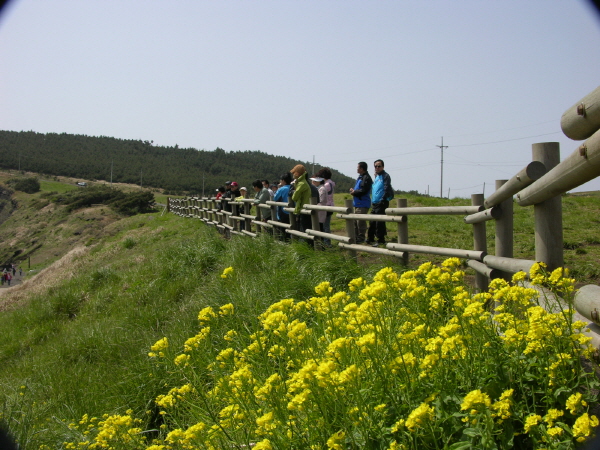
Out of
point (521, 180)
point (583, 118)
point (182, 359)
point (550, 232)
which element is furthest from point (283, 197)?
point (583, 118)

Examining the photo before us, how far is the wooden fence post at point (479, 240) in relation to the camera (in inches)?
205

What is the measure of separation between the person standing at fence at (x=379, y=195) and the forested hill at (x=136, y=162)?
84.9 m

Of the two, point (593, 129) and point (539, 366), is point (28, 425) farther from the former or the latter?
point (593, 129)

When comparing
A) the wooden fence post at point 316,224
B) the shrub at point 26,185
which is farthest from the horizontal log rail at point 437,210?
the shrub at point 26,185

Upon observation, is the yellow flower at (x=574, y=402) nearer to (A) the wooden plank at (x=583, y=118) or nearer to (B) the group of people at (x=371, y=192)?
(A) the wooden plank at (x=583, y=118)

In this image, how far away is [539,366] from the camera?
2643 mm

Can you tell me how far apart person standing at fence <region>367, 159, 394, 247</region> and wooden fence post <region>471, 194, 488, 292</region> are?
4.19 meters

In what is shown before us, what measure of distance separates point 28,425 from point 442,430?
13.7 feet

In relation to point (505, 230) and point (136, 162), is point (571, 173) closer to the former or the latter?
point (505, 230)

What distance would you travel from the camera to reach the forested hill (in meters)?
121

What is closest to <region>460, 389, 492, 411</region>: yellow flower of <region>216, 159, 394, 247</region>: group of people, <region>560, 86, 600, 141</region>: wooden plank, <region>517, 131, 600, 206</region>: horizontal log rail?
<region>517, 131, 600, 206</region>: horizontal log rail

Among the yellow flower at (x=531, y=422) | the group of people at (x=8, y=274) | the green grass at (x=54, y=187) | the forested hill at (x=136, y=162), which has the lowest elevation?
the group of people at (x=8, y=274)

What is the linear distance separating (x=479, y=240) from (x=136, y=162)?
150867 mm

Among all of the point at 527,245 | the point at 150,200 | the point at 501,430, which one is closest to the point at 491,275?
the point at 501,430
